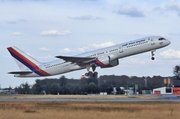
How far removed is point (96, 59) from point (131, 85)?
74.9 meters

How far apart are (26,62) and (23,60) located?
0.78 metres

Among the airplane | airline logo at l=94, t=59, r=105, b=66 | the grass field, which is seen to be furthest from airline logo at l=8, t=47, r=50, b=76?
the grass field

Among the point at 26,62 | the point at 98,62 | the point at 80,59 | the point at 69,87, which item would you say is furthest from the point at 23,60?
the point at 69,87

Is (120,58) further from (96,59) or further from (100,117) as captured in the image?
(100,117)

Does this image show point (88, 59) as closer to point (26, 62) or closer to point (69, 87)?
point (26, 62)

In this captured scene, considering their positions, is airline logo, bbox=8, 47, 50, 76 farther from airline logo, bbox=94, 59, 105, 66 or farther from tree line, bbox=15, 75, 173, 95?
tree line, bbox=15, 75, 173, 95

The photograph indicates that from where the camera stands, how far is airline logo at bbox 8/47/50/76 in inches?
2608

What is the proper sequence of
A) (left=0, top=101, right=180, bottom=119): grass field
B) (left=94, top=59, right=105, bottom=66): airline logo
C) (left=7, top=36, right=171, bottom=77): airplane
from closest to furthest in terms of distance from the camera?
1. (left=0, top=101, right=180, bottom=119): grass field
2. (left=7, top=36, right=171, bottom=77): airplane
3. (left=94, top=59, right=105, bottom=66): airline logo

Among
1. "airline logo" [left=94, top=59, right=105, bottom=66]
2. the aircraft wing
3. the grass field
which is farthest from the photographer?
the aircraft wing

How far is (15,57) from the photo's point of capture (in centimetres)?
6950

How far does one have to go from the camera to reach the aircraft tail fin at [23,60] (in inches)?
2654

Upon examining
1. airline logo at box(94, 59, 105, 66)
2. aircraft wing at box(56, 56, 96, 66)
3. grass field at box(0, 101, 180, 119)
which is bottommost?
grass field at box(0, 101, 180, 119)

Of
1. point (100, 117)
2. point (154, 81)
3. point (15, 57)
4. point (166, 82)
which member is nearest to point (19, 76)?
point (15, 57)

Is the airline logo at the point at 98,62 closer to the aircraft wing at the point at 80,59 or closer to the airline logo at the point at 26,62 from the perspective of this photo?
the aircraft wing at the point at 80,59
